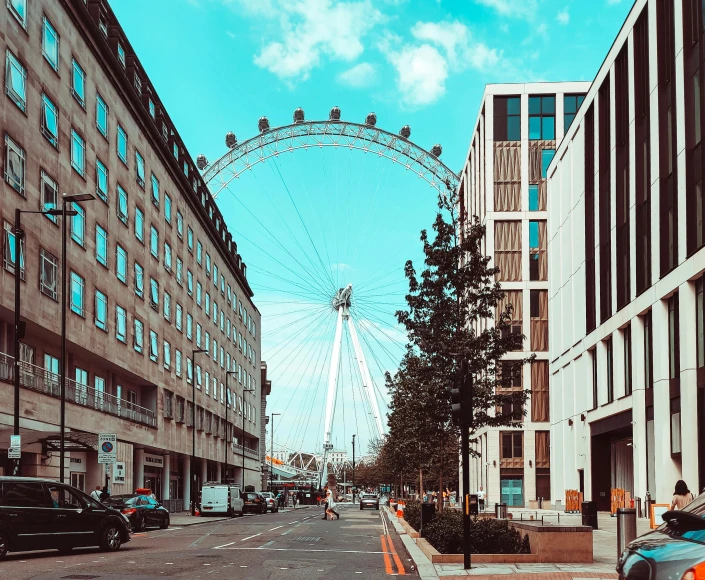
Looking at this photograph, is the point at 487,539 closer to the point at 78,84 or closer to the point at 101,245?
the point at 78,84

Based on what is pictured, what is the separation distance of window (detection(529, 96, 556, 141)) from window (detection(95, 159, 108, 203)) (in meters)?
41.7

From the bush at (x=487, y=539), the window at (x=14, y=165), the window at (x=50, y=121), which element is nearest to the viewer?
the bush at (x=487, y=539)

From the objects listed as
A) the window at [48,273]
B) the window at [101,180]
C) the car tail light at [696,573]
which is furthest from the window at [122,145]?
the car tail light at [696,573]

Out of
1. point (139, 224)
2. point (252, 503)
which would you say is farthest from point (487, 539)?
point (252, 503)

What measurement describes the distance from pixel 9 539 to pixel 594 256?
119 ft

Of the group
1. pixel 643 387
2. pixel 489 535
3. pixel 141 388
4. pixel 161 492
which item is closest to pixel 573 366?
pixel 643 387

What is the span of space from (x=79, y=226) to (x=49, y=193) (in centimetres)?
481

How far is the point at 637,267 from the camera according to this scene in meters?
41.3

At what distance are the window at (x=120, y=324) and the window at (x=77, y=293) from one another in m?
6.55

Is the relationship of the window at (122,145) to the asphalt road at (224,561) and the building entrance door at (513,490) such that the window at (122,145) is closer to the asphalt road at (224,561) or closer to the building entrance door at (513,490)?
the asphalt road at (224,561)

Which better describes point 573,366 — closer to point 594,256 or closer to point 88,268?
point 594,256

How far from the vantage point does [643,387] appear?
4100 cm

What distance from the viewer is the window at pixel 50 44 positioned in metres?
39.1

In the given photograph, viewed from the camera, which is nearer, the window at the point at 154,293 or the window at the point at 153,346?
the window at the point at 153,346
